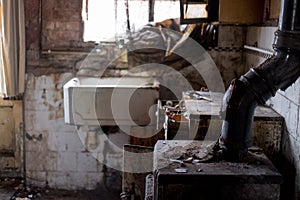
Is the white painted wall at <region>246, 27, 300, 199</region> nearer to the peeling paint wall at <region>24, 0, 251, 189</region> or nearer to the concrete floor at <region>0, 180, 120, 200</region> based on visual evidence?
the peeling paint wall at <region>24, 0, 251, 189</region>

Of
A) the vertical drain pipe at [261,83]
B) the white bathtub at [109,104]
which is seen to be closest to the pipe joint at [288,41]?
the vertical drain pipe at [261,83]

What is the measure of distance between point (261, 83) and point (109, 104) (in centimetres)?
197

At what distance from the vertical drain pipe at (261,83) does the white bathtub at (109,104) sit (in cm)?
166

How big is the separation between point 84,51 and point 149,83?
0.77 meters

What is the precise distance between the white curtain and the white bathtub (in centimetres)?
67

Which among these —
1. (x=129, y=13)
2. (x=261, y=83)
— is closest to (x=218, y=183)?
(x=261, y=83)

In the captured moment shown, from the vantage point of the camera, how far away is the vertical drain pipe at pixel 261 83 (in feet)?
7.33

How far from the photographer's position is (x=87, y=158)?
4562mm

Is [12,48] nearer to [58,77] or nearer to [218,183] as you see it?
[58,77]

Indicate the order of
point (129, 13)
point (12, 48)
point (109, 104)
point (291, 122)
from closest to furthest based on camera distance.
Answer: point (291, 122), point (109, 104), point (12, 48), point (129, 13)

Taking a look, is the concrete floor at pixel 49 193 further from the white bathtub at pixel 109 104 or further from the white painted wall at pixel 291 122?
the white painted wall at pixel 291 122

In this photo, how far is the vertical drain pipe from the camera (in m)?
2.23

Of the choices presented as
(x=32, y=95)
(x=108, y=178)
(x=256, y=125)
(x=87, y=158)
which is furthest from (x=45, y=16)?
(x=256, y=125)

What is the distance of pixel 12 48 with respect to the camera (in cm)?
425
